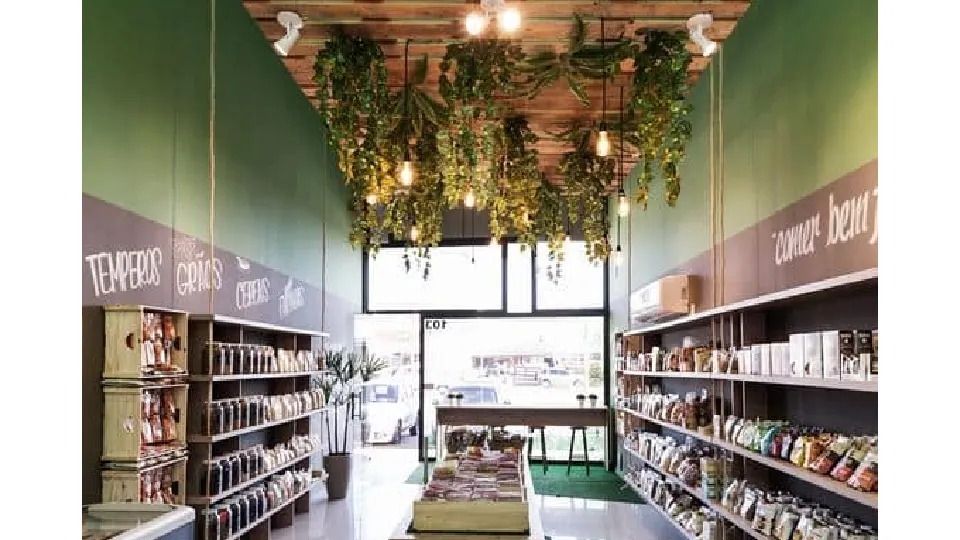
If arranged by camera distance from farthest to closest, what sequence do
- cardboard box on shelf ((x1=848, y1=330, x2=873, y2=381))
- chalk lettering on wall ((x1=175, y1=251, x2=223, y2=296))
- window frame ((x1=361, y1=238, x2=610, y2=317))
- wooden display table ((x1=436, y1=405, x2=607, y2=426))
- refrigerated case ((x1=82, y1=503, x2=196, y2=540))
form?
window frame ((x1=361, y1=238, x2=610, y2=317)), wooden display table ((x1=436, y1=405, x2=607, y2=426)), chalk lettering on wall ((x1=175, y1=251, x2=223, y2=296)), cardboard box on shelf ((x1=848, y1=330, x2=873, y2=381)), refrigerated case ((x1=82, y1=503, x2=196, y2=540))

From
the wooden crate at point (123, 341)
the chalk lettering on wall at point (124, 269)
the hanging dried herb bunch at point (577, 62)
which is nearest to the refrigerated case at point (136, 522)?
the wooden crate at point (123, 341)

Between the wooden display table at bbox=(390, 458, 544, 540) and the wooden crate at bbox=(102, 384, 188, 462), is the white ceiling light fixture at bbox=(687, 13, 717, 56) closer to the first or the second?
the wooden display table at bbox=(390, 458, 544, 540)

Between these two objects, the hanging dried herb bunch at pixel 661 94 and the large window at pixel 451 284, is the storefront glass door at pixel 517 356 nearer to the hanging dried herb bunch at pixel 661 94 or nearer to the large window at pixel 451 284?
the large window at pixel 451 284

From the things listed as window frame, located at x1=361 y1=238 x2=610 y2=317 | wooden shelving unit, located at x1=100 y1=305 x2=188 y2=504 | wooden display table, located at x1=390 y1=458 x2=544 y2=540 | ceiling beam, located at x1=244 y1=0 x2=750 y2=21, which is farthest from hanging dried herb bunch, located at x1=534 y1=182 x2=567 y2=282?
wooden display table, located at x1=390 y1=458 x2=544 y2=540

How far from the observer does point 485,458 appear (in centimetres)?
538

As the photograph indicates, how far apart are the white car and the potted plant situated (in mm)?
740

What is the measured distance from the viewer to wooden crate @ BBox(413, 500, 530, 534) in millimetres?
3512

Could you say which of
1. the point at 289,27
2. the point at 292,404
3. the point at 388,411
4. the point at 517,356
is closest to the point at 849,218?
the point at 289,27

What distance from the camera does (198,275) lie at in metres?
6.38

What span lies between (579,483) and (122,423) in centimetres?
764

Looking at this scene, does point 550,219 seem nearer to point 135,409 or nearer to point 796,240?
point 796,240

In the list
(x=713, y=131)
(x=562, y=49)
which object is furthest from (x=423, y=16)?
(x=713, y=131)

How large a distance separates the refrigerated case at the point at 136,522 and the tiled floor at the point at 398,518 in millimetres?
3410
